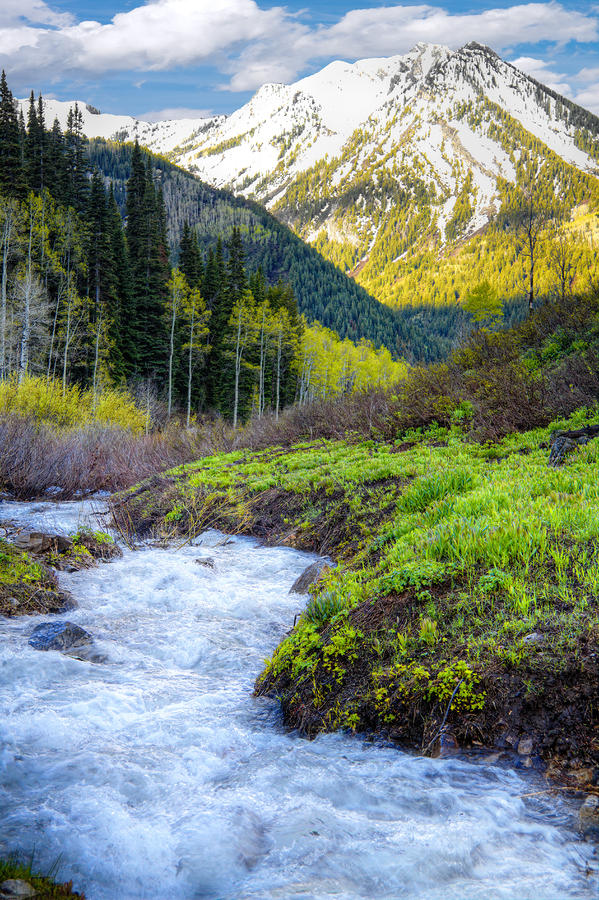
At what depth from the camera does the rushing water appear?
2.46 meters

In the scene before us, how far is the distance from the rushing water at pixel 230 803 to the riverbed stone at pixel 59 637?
149mm

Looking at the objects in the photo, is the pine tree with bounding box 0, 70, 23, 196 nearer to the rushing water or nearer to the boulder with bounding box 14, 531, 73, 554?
the boulder with bounding box 14, 531, 73, 554

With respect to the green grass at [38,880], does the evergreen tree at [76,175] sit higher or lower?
higher

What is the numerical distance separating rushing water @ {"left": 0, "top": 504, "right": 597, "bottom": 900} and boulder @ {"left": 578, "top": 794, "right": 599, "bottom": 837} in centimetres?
7

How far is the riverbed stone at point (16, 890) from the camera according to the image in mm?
2045

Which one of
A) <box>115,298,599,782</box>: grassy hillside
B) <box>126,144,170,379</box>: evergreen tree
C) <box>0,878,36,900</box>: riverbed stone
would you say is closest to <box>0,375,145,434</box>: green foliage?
<box>115,298,599,782</box>: grassy hillside

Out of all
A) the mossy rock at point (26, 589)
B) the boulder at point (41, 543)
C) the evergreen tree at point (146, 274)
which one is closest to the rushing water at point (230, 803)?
the mossy rock at point (26, 589)

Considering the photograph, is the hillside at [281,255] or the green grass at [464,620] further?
the hillside at [281,255]

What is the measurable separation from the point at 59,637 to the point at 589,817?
429cm

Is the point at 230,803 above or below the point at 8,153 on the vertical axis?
below

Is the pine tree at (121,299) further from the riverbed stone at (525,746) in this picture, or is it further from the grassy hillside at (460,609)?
the riverbed stone at (525,746)

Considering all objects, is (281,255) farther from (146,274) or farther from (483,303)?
(483,303)

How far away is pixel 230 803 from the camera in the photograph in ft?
9.90

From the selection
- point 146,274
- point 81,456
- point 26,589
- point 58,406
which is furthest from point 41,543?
point 146,274
